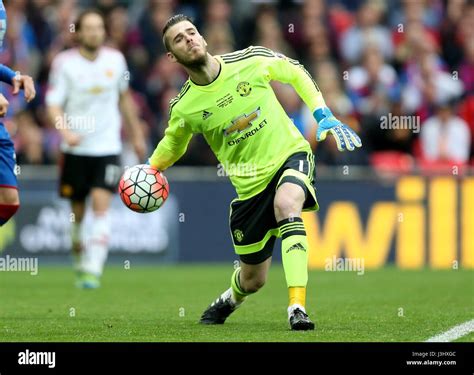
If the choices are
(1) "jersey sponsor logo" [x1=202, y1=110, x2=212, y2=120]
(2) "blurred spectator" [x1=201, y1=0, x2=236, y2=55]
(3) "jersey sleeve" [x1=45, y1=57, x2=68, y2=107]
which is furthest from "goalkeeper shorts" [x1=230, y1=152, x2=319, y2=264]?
(2) "blurred spectator" [x1=201, y1=0, x2=236, y2=55]

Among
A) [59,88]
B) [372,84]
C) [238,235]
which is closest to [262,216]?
[238,235]

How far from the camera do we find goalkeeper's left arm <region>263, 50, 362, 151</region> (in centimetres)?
832

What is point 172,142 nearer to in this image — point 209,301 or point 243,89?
point 243,89

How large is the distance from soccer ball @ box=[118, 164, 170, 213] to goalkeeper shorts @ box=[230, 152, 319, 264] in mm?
575

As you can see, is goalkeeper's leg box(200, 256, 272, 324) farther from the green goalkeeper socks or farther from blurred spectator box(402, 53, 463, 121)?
blurred spectator box(402, 53, 463, 121)

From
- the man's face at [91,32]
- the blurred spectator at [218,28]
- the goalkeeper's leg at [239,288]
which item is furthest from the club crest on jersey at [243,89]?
the blurred spectator at [218,28]

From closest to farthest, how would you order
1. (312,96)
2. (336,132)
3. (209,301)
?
(336,132) < (312,96) < (209,301)

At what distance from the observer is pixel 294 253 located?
8242 mm

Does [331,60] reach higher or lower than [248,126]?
→ higher

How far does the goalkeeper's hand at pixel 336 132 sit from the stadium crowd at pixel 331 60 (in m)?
7.83

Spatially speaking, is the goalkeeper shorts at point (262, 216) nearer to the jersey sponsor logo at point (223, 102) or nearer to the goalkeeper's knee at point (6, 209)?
the jersey sponsor logo at point (223, 102)

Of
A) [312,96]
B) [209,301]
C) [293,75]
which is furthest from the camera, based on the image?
[209,301]

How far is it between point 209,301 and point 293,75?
124 inches

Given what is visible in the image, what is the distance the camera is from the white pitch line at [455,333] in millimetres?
7672
